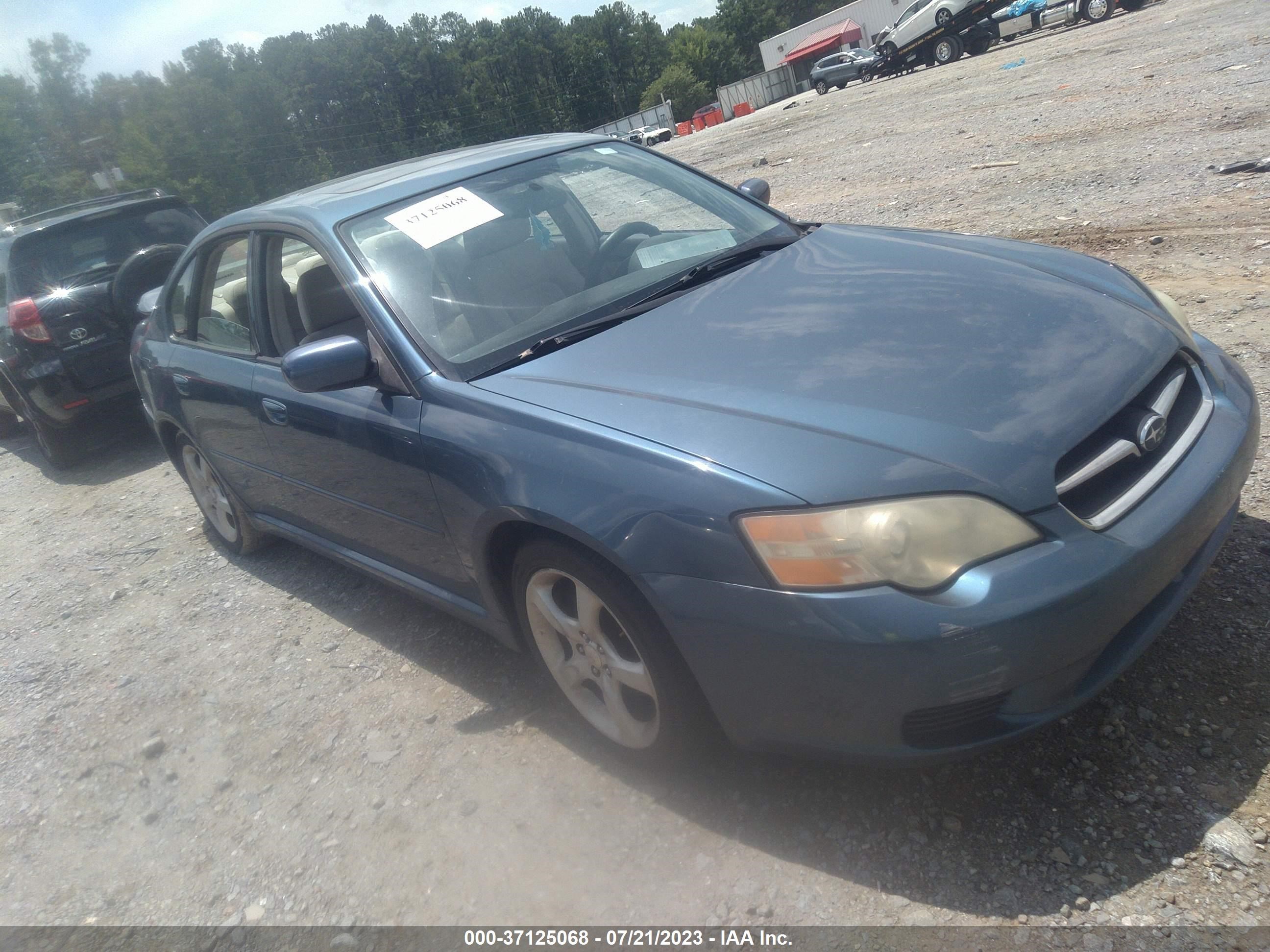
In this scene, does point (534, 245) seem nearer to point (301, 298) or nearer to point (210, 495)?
point (301, 298)

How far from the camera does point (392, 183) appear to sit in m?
3.48

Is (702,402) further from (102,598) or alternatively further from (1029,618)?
(102,598)

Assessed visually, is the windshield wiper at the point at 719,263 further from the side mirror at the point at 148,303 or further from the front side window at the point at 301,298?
the side mirror at the point at 148,303

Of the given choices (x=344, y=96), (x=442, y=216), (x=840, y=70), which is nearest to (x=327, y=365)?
(x=442, y=216)

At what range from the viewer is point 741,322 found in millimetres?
2717

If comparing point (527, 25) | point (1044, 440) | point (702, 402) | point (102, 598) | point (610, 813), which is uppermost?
point (527, 25)

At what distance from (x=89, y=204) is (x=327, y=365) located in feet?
20.3

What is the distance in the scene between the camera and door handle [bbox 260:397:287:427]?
349 centimetres

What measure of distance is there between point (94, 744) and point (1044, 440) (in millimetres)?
3432

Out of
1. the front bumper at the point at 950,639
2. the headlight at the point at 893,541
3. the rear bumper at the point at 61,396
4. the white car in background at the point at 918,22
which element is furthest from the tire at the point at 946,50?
the headlight at the point at 893,541

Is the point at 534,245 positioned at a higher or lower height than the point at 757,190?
higher

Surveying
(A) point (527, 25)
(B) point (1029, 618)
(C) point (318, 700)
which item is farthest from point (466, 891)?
(A) point (527, 25)

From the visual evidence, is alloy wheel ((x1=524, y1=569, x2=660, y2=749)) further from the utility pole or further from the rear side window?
the utility pole

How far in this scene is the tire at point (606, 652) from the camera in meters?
2.31
